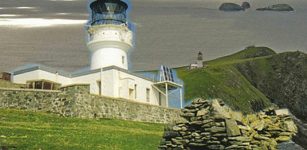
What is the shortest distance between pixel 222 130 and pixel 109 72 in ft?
109

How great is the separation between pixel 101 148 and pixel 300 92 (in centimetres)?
11438

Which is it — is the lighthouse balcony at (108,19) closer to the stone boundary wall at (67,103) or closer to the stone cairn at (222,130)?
the stone boundary wall at (67,103)

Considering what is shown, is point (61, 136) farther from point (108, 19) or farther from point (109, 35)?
point (108, 19)

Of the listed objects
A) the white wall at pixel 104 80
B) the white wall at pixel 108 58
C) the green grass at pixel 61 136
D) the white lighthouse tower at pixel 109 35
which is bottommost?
the green grass at pixel 61 136

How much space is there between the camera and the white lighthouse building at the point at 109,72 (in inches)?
1949

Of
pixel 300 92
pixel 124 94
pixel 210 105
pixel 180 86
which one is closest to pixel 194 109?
pixel 210 105

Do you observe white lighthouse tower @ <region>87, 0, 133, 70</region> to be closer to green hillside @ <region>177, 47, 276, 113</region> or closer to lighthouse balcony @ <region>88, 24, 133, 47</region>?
lighthouse balcony @ <region>88, 24, 133, 47</region>

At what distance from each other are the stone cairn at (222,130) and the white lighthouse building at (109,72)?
29.9 metres

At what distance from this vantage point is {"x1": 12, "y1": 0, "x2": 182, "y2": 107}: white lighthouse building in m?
49.5

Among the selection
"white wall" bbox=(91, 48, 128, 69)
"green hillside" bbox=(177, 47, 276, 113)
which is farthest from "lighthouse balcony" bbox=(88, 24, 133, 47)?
"green hillside" bbox=(177, 47, 276, 113)

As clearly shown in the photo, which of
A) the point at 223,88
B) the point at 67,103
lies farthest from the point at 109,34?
the point at 223,88

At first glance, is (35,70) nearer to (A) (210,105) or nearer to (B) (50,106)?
(B) (50,106)

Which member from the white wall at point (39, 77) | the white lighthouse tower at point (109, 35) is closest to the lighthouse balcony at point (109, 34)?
the white lighthouse tower at point (109, 35)

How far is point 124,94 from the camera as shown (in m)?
50.1
